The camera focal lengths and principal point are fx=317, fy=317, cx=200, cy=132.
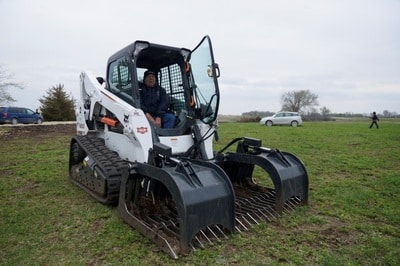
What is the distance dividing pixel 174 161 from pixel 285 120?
25.9 meters

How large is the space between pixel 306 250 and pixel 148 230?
157 centimetres

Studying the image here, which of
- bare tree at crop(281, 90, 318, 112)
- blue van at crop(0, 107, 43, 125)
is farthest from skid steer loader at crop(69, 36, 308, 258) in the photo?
bare tree at crop(281, 90, 318, 112)

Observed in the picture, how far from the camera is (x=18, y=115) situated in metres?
25.7

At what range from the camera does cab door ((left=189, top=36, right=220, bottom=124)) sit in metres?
4.72

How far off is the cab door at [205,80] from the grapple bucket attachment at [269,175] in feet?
2.24

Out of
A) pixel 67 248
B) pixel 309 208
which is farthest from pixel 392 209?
pixel 67 248

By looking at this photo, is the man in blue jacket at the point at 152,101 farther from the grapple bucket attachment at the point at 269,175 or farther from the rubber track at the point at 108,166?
the grapple bucket attachment at the point at 269,175

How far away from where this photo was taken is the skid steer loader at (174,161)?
314cm

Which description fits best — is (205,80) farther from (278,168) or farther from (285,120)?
(285,120)

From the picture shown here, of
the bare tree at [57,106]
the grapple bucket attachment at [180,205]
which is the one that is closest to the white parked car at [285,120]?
the bare tree at [57,106]

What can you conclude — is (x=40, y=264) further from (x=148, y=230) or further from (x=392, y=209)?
(x=392, y=209)

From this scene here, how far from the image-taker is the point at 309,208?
4297 mm

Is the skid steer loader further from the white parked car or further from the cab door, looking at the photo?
the white parked car

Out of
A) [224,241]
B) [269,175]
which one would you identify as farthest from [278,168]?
[224,241]
